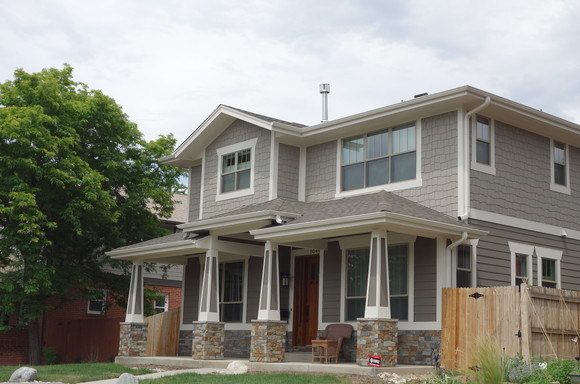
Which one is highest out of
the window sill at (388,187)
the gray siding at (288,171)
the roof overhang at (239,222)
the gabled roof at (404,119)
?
the gabled roof at (404,119)

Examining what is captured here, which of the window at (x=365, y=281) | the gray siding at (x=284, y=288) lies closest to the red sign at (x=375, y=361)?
the window at (x=365, y=281)

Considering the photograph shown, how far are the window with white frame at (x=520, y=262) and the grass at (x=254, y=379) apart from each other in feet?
18.7

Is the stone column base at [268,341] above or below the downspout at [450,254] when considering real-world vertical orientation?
below

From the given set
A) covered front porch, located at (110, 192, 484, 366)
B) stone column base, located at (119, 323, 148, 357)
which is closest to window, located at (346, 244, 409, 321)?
covered front porch, located at (110, 192, 484, 366)

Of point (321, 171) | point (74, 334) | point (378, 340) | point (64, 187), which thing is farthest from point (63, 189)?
point (378, 340)

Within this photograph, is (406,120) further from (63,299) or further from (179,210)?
(179,210)

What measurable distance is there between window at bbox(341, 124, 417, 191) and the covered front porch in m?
0.95

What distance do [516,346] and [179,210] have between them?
2274 centimetres

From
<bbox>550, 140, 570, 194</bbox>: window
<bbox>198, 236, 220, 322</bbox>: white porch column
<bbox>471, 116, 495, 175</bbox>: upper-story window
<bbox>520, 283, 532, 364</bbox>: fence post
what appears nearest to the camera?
<bbox>520, 283, 532, 364</bbox>: fence post

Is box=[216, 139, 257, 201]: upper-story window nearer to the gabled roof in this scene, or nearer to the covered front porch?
the gabled roof

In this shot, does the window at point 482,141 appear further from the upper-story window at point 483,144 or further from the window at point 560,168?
the window at point 560,168

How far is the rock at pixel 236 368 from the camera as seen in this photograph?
15.6 m

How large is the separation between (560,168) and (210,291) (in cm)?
926

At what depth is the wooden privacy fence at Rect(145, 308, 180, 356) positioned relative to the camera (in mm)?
22016
